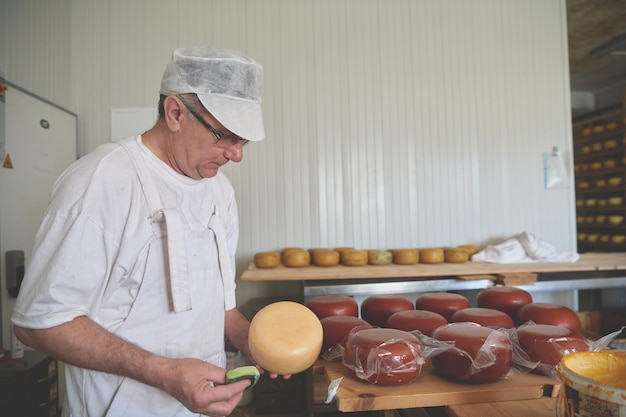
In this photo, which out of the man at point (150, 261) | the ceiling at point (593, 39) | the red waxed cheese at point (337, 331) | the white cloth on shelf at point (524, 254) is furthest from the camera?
the ceiling at point (593, 39)

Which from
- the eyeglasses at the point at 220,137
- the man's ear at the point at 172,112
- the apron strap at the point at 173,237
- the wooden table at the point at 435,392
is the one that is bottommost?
the wooden table at the point at 435,392

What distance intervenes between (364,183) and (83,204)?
113 inches

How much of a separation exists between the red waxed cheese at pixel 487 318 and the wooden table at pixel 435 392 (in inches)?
7.6

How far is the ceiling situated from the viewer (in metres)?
4.12

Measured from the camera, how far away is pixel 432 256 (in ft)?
10.4

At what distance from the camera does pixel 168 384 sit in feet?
2.72

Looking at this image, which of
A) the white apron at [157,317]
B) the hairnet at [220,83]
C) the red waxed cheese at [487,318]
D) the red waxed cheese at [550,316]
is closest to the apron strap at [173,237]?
the white apron at [157,317]

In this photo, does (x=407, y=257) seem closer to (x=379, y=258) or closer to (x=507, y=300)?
(x=379, y=258)

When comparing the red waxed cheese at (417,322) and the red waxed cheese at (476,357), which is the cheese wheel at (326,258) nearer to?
the red waxed cheese at (417,322)

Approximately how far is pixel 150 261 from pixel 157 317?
152mm

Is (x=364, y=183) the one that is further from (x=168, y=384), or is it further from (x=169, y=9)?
(x=168, y=384)

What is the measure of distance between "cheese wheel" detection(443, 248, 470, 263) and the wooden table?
2243 mm

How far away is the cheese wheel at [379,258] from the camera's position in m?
3.13

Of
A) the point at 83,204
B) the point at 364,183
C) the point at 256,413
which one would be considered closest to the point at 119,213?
the point at 83,204
